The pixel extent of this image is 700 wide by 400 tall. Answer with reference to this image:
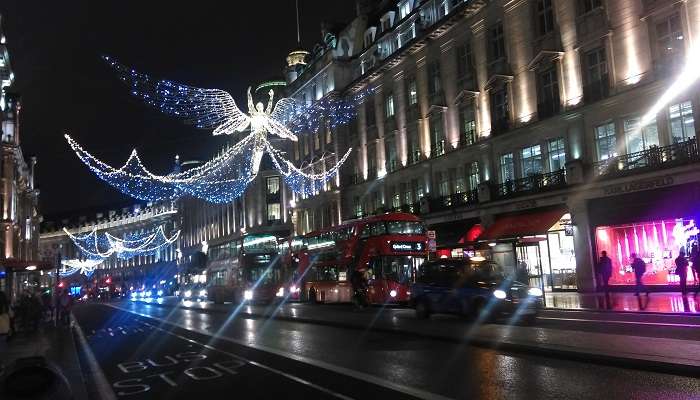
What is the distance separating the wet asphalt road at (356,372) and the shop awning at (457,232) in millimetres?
18654

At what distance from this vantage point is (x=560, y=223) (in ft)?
97.2

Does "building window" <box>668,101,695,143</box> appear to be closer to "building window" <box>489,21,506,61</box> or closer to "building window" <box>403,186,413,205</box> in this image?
"building window" <box>489,21,506,61</box>

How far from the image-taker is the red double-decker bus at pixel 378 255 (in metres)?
25.9

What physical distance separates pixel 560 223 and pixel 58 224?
141050 mm

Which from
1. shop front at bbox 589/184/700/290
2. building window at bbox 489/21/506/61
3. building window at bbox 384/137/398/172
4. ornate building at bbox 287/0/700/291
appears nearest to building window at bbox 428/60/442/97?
ornate building at bbox 287/0/700/291

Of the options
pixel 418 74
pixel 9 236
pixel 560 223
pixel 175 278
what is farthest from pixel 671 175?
pixel 175 278

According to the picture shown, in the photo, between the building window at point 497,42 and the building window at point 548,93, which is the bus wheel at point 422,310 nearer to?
the building window at point 548,93

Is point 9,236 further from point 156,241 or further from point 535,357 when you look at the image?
point 156,241

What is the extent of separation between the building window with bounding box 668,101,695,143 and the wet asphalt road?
1586 cm

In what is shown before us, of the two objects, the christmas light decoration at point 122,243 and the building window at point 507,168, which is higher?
the christmas light decoration at point 122,243

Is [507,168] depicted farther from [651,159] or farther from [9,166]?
[9,166]

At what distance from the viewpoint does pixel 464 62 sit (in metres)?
36.5

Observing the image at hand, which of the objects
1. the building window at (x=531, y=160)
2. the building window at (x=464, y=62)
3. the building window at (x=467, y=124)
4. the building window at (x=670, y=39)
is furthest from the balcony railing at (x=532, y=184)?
the building window at (x=464, y=62)

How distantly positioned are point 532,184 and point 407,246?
8723 millimetres
